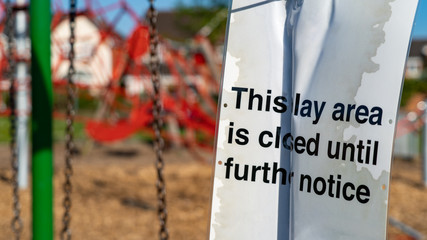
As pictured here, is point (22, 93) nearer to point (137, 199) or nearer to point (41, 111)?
point (137, 199)

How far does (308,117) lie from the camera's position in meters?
1.65

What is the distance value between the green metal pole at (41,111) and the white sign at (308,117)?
1024 mm

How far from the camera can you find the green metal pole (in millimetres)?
2439

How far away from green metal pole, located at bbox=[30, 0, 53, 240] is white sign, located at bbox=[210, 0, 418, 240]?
1024 millimetres

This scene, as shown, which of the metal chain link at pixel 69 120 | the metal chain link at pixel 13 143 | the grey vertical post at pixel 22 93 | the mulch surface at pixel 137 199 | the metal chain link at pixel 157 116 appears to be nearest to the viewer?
the metal chain link at pixel 157 116

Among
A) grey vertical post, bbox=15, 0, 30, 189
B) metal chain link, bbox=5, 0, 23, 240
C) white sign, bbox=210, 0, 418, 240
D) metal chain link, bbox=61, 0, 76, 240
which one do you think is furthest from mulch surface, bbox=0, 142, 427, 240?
white sign, bbox=210, 0, 418, 240

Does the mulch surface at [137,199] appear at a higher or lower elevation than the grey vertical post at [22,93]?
lower

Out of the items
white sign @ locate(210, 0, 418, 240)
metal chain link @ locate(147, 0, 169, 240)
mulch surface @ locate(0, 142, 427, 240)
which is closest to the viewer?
white sign @ locate(210, 0, 418, 240)

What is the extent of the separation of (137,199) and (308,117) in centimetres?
504

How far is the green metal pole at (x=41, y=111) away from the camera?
8.00 feet

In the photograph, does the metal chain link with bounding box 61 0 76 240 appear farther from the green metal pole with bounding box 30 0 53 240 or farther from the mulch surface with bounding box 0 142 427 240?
the mulch surface with bounding box 0 142 427 240

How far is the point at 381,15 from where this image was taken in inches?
61.7

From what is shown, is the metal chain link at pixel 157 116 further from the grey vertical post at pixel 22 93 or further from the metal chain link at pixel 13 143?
the grey vertical post at pixel 22 93

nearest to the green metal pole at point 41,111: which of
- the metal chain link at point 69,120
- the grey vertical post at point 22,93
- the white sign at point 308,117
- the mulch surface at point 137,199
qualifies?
the metal chain link at point 69,120
